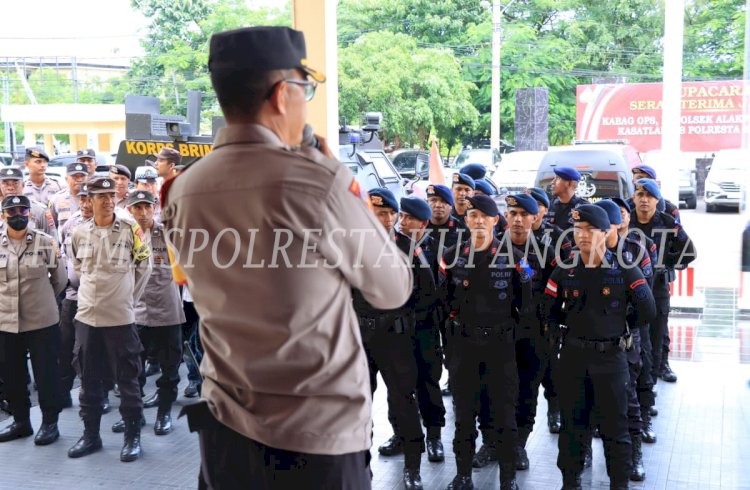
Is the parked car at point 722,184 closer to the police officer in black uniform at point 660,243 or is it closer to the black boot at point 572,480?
the police officer in black uniform at point 660,243

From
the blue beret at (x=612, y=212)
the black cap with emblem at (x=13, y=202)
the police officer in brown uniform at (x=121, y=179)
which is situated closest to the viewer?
the blue beret at (x=612, y=212)

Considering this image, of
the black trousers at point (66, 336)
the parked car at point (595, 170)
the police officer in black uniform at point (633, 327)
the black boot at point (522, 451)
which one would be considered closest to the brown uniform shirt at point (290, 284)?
the police officer in black uniform at point (633, 327)

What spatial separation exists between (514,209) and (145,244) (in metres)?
2.32

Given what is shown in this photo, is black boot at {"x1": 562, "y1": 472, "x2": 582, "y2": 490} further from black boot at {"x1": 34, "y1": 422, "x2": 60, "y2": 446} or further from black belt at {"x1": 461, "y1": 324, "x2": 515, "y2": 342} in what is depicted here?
black boot at {"x1": 34, "y1": 422, "x2": 60, "y2": 446}

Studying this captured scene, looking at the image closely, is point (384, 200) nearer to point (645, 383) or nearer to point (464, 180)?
point (464, 180)

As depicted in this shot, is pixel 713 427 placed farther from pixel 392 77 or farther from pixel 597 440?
pixel 392 77

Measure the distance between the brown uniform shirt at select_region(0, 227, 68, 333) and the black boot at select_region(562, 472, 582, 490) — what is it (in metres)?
3.41

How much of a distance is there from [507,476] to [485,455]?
538 mm

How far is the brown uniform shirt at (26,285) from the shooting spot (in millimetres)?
5230

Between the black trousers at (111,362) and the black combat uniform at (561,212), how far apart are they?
3061 mm

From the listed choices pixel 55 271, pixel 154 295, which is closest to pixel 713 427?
pixel 154 295

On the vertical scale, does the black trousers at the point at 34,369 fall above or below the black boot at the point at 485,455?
above

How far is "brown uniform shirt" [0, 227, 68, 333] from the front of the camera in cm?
523

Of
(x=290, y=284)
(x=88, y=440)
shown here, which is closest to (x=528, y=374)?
(x=88, y=440)
